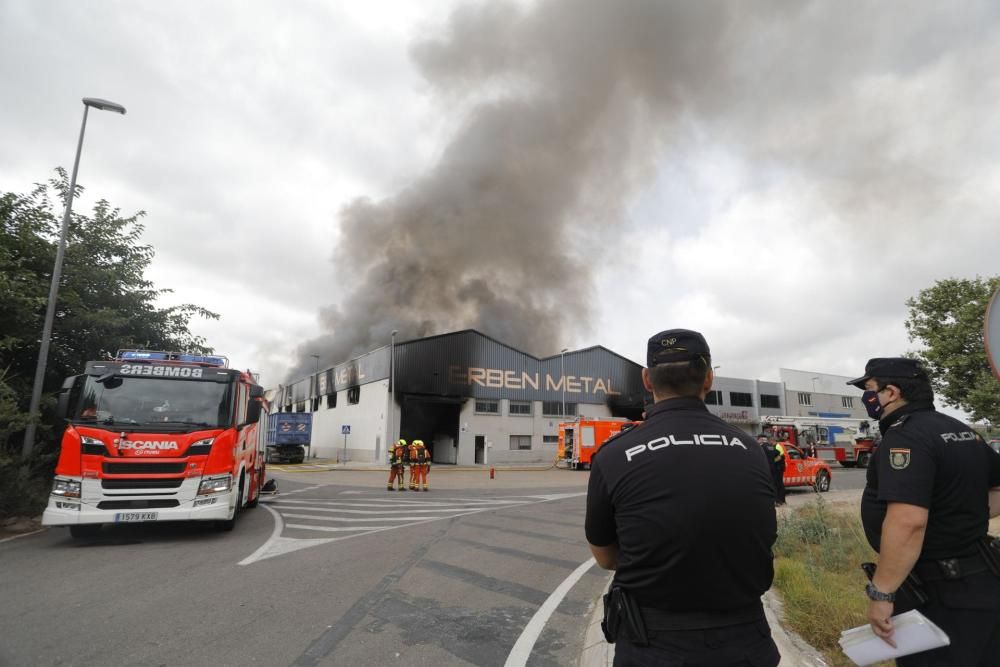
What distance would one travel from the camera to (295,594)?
495cm

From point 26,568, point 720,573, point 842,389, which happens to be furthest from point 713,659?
point 842,389

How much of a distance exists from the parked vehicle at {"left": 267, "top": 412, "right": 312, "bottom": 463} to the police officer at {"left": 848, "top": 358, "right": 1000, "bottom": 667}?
114 feet

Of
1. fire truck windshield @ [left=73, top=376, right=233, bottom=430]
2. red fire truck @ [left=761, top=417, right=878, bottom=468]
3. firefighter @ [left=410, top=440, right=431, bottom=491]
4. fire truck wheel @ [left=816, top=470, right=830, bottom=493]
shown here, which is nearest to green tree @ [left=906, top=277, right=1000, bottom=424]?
fire truck wheel @ [left=816, top=470, right=830, bottom=493]

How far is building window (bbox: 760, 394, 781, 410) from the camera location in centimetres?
4947

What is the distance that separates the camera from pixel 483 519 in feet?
32.0

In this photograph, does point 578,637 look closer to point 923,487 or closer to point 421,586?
point 421,586

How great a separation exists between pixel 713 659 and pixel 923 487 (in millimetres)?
1232

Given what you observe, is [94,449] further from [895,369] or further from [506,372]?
[506,372]

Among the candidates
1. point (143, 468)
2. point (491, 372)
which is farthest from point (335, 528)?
point (491, 372)

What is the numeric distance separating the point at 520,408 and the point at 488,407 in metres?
2.45

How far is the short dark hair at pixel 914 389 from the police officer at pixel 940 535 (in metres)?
0.07

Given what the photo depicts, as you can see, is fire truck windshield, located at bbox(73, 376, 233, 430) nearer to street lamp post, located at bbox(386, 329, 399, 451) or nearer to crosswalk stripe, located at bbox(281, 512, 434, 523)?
crosswalk stripe, located at bbox(281, 512, 434, 523)

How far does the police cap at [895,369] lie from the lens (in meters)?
2.42

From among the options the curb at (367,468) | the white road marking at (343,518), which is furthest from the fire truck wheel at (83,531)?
the curb at (367,468)
